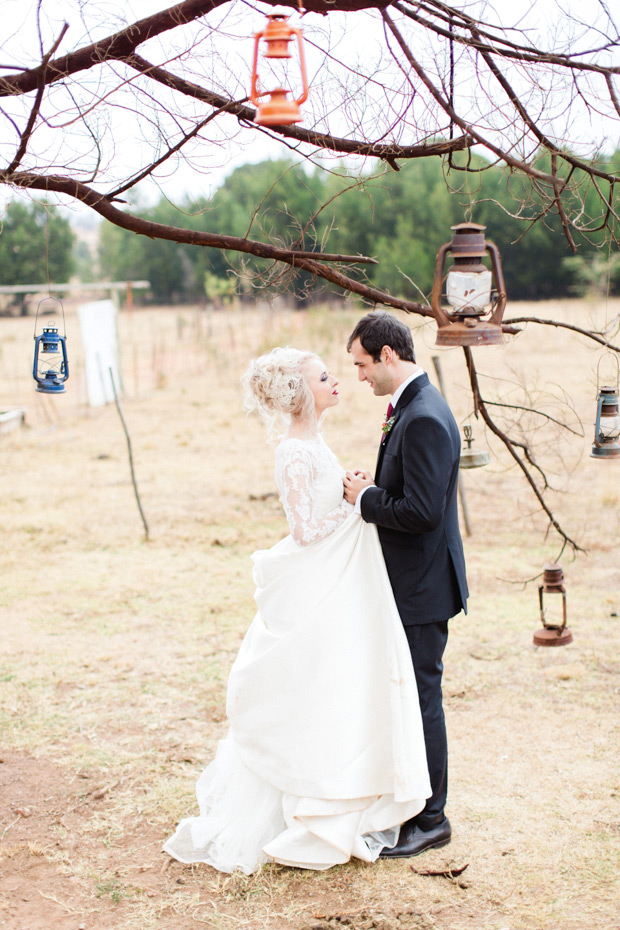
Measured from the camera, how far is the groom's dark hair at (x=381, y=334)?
A: 2.90m

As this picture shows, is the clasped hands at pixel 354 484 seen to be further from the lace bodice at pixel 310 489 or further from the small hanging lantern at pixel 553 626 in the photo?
the small hanging lantern at pixel 553 626

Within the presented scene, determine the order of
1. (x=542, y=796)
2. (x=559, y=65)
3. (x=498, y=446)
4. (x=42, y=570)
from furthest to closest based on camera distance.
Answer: (x=498, y=446)
(x=42, y=570)
(x=542, y=796)
(x=559, y=65)

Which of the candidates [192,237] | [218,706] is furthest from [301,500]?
[218,706]

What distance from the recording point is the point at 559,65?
318 cm

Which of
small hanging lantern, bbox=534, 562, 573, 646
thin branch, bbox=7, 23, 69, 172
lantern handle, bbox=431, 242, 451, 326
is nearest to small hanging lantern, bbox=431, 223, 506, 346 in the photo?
lantern handle, bbox=431, 242, 451, 326

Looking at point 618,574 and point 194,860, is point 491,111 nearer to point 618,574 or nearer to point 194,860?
point 194,860

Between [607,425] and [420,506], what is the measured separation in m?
1.28

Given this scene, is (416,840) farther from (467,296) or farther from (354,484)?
(467,296)

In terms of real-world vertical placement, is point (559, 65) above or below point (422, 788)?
above

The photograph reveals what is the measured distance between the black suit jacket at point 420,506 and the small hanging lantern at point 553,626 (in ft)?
5.29

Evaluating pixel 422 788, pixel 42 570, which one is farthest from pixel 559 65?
pixel 42 570

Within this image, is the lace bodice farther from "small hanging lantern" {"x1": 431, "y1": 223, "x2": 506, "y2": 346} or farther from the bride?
"small hanging lantern" {"x1": 431, "y1": 223, "x2": 506, "y2": 346}

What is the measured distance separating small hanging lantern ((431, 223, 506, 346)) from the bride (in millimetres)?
497

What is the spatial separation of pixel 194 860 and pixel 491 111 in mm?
3050
